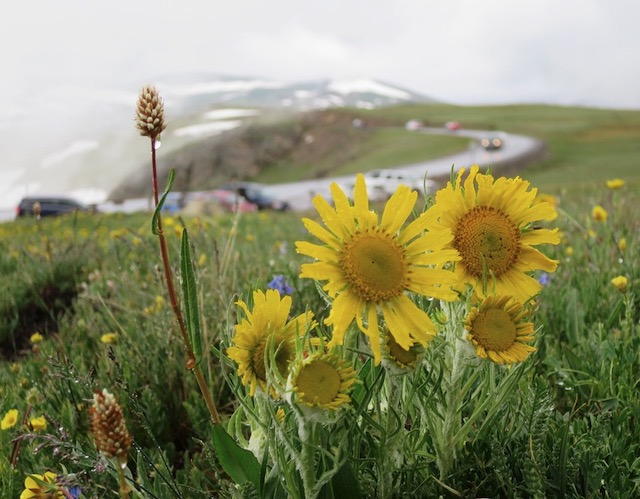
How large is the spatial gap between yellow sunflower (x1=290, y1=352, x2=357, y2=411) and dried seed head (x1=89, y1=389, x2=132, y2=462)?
11.3 inches

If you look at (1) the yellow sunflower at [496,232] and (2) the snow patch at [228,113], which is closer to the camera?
(1) the yellow sunflower at [496,232]

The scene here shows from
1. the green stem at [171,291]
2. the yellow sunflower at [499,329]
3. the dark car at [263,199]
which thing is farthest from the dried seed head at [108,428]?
the dark car at [263,199]

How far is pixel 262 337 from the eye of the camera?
1.12 metres

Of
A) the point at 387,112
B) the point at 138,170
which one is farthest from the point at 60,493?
the point at 387,112

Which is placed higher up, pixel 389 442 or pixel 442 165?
pixel 389 442

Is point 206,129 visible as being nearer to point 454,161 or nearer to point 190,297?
point 454,161

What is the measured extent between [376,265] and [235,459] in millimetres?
501

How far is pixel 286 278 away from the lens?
3.17 m

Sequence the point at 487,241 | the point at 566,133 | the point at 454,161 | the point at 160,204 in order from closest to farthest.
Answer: the point at 160,204, the point at 487,241, the point at 454,161, the point at 566,133

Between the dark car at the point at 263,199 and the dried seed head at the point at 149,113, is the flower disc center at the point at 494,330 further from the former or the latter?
the dark car at the point at 263,199

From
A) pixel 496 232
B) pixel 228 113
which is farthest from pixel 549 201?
pixel 228 113

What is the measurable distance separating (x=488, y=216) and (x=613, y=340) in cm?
137

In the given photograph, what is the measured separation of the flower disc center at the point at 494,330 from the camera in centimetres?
112

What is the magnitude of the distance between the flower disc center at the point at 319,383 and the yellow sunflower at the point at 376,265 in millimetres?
50
